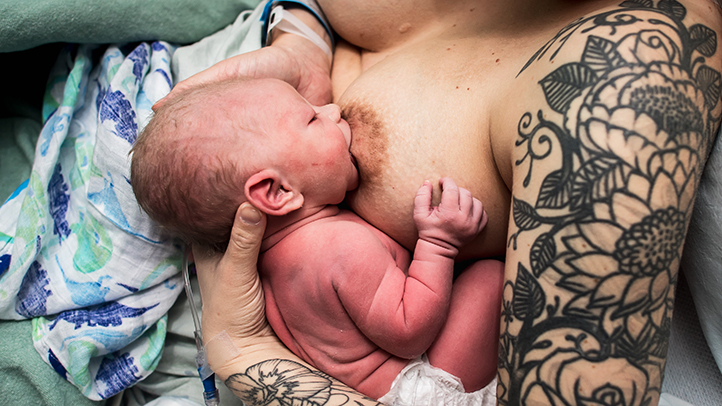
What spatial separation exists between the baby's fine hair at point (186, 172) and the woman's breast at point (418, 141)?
0.29 m

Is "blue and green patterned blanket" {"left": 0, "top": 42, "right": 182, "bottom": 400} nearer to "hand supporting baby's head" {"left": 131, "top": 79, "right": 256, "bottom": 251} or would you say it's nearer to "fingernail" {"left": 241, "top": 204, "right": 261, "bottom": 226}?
"hand supporting baby's head" {"left": 131, "top": 79, "right": 256, "bottom": 251}

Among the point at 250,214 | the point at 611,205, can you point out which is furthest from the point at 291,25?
the point at 611,205

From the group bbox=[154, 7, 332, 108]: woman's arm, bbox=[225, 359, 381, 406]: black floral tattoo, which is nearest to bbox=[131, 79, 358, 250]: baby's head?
bbox=[154, 7, 332, 108]: woman's arm

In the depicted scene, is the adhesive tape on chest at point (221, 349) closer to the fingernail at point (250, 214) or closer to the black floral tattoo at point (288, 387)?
the black floral tattoo at point (288, 387)

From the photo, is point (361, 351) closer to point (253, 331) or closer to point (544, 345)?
point (253, 331)

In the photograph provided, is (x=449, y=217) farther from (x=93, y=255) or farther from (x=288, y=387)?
(x=93, y=255)

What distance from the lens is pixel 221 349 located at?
3.26ft

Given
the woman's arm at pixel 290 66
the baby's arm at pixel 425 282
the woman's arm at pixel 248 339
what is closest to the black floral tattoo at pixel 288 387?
the woman's arm at pixel 248 339

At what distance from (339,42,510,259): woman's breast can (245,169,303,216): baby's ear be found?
174 mm

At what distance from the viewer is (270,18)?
1.27m

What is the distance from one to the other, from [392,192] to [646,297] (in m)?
0.49

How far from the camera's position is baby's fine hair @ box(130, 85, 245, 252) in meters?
0.87

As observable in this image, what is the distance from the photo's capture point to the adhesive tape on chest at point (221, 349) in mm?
980

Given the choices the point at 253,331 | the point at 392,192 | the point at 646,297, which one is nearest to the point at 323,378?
the point at 253,331
